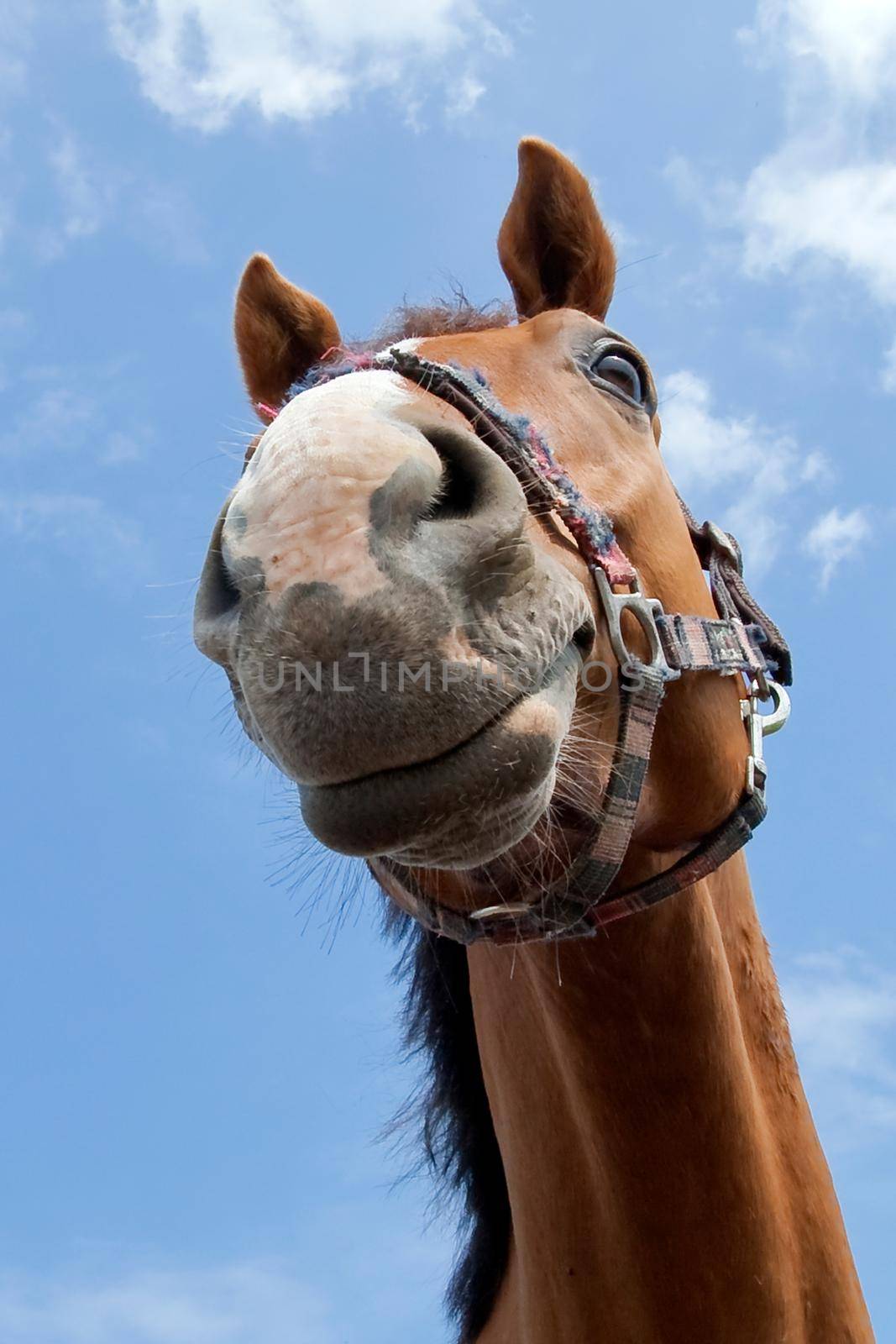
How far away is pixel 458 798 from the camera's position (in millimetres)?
1887

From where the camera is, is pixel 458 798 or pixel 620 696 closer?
pixel 458 798

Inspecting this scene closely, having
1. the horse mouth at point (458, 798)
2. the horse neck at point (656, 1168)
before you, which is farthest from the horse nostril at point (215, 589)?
the horse neck at point (656, 1168)

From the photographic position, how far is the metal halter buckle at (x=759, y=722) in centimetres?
283

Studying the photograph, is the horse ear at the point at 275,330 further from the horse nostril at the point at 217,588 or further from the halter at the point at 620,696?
the horse nostril at the point at 217,588

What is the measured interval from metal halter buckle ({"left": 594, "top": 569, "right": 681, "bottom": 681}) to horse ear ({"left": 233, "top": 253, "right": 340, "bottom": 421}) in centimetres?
138

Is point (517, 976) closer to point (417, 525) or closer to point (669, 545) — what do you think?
point (669, 545)

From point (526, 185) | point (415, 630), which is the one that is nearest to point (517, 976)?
point (415, 630)

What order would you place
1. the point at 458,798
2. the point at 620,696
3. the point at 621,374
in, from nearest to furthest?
1. the point at 458,798
2. the point at 620,696
3. the point at 621,374

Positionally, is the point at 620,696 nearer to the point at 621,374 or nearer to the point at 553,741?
the point at 553,741

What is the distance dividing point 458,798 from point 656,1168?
4.69 feet

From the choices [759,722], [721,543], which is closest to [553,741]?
[759,722]

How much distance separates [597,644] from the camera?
2.39 meters

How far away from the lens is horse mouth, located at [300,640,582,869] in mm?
1855

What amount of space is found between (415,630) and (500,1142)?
6.57 feet
